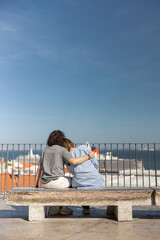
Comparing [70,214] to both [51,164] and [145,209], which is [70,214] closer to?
[51,164]

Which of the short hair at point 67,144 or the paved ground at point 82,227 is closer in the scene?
the paved ground at point 82,227

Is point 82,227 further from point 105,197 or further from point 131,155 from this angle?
point 131,155

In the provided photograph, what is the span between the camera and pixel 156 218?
191 inches

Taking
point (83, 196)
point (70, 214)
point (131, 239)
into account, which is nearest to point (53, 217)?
point (70, 214)

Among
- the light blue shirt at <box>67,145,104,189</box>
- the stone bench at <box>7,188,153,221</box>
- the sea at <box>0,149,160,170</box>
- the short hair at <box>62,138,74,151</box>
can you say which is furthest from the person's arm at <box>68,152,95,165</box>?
the sea at <box>0,149,160,170</box>

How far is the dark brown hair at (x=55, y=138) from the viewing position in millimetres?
4820

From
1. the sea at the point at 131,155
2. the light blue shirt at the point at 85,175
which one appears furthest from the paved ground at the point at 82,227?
the sea at the point at 131,155

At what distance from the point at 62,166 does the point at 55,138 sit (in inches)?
20.4

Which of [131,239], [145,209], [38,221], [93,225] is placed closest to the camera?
[131,239]

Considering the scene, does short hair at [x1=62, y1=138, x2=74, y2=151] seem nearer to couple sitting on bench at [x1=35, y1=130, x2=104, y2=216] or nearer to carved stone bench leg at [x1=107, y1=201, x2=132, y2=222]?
couple sitting on bench at [x1=35, y1=130, x2=104, y2=216]

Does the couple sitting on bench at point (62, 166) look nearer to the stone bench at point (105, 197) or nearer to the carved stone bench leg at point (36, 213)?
the stone bench at point (105, 197)

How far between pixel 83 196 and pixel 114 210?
0.83 metres

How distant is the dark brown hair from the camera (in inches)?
190

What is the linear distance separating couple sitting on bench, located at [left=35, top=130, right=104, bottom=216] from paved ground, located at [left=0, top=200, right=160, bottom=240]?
0.62m
